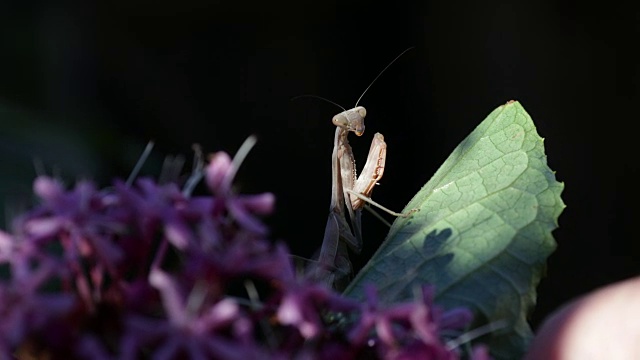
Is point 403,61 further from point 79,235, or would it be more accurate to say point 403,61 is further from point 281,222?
point 79,235

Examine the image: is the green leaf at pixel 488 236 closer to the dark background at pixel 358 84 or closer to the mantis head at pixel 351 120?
the mantis head at pixel 351 120

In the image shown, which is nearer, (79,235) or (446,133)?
(79,235)

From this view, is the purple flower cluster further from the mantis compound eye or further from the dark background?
the dark background

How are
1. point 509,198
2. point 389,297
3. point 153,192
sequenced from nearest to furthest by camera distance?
point 153,192, point 389,297, point 509,198

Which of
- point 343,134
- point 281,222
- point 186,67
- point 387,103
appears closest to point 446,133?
point 387,103

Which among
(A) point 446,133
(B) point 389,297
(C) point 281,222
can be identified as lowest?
(C) point 281,222

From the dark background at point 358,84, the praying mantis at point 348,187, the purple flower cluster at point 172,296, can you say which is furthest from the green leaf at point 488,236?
the dark background at point 358,84
